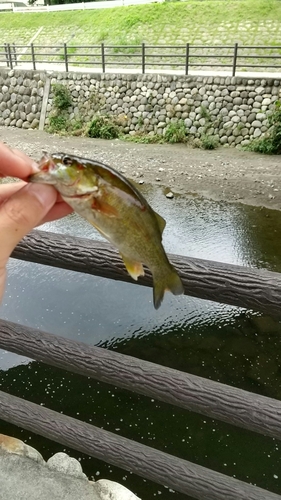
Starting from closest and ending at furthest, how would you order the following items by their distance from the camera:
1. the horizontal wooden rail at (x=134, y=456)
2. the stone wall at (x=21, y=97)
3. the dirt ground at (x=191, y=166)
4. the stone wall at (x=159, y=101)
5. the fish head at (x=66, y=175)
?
the fish head at (x=66, y=175) < the horizontal wooden rail at (x=134, y=456) < the dirt ground at (x=191, y=166) < the stone wall at (x=159, y=101) < the stone wall at (x=21, y=97)

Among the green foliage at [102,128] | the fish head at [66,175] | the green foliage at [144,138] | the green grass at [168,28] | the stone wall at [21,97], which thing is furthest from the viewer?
the green grass at [168,28]

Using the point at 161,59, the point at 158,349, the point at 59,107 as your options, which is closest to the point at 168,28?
the point at 161,59

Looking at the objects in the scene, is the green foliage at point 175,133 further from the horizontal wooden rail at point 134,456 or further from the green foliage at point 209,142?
the horizontal wooden rail at point 134,456

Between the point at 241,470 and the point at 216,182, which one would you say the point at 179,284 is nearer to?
the point at 241,470

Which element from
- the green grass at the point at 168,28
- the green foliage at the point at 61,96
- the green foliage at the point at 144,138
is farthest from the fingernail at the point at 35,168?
the green grass at the point at 168,28

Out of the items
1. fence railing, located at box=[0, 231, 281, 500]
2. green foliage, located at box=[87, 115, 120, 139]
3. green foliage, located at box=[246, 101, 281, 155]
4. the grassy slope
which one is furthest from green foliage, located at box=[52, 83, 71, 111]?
fence railing, located at box=[0, 231, 281, 500]

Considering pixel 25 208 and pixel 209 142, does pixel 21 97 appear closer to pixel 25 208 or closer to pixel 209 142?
pixel 209 142

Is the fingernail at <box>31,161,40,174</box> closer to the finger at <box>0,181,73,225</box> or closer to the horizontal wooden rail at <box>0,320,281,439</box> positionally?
the finger at <box>0,181,73,225</box>
